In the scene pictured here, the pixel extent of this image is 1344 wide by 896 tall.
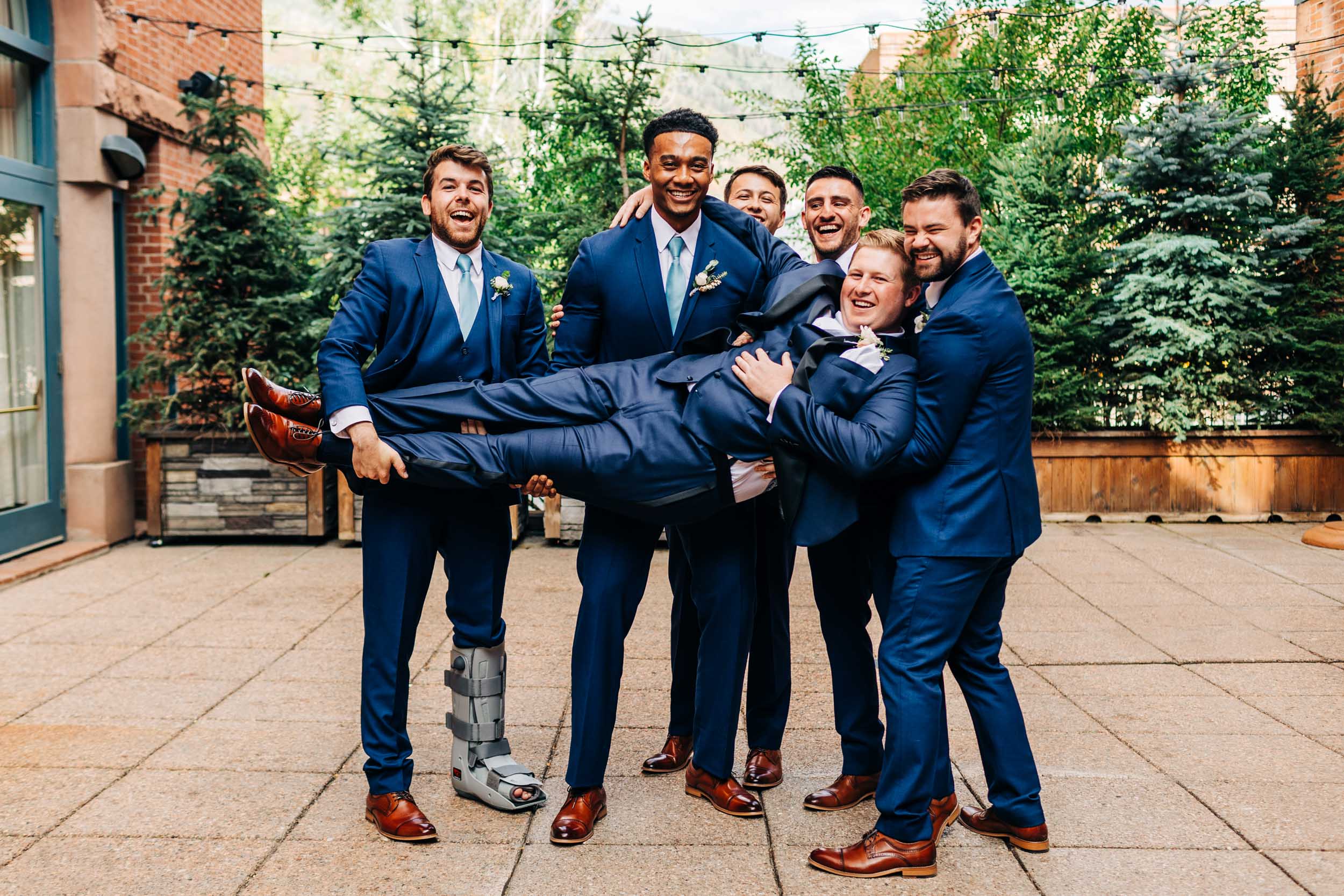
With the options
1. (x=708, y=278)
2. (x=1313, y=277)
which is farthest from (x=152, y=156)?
(x=1313, y=277)

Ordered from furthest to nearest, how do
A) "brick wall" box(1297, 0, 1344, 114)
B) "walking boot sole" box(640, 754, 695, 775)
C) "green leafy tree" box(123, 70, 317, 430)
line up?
"brick wall" box(1297, 0, 1344, 114) < "green leafy tree" box(123, 70, 317, 430) < "walking boot sole" box(640, 754, 695, 775)

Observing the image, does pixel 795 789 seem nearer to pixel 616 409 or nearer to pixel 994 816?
pixel 994 816

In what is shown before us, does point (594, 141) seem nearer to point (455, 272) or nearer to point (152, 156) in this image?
point (152, 156)

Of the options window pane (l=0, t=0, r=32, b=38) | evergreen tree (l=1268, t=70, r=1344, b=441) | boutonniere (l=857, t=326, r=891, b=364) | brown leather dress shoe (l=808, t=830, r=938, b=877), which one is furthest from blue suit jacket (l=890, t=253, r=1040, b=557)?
window pane (l=0, t=0, r=32, b=38)

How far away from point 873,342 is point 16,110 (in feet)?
22.8

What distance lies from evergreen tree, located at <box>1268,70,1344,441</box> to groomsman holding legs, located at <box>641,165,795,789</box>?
22.2 ft

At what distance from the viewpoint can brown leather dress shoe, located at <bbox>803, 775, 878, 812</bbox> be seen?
3631mm

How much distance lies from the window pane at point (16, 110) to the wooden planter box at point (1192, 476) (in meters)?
Result: 7.71

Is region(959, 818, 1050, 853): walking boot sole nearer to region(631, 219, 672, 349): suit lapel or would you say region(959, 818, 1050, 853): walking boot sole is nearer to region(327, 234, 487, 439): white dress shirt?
region(631, 219, 672, 349): suit lapel

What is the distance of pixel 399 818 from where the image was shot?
11.1ft

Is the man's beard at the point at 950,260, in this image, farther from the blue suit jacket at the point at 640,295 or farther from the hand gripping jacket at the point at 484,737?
the hand gripping jacket at the point at 484,737

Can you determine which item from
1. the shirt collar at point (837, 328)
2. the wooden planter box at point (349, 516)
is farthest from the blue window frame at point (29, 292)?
the shirt collar at point (837, 328)

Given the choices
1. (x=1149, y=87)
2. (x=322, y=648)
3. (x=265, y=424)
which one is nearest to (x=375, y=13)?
(x=1149, y=87)

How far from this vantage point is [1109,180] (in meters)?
9.77
